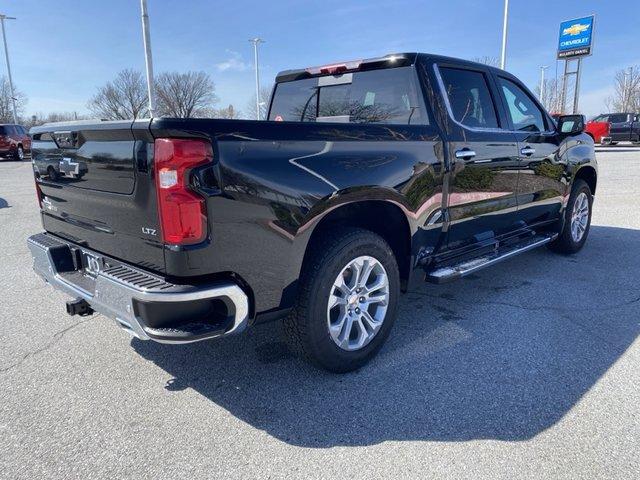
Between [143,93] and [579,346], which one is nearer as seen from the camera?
[579,346]

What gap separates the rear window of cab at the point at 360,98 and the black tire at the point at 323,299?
1.05 meters

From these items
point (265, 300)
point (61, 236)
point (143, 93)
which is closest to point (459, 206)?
point (265, 300)

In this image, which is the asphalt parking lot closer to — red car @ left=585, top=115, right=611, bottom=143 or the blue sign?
the blue sign

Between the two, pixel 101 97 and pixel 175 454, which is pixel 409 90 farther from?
pixel 101 97

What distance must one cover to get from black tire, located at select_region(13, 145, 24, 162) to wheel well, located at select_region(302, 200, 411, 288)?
25279 millimetres

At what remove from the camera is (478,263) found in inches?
148

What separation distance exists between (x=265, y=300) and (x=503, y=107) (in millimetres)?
2957

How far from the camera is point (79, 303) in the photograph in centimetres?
287

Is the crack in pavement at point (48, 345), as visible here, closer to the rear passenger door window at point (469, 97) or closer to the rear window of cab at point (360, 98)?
the rear window of cab at point (360, 98)

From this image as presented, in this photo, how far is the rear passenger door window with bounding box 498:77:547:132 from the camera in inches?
170

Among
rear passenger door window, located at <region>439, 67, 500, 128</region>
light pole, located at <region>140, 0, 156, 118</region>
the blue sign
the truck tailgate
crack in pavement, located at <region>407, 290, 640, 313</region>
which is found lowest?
crack in pavement, located at <region>407, 290, 640, 313</region>

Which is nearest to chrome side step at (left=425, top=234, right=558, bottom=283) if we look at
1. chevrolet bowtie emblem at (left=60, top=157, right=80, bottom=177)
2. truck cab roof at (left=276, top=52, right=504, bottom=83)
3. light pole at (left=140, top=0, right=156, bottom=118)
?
truck cab roof at (left=276, top=52, right=504, bottom=83)

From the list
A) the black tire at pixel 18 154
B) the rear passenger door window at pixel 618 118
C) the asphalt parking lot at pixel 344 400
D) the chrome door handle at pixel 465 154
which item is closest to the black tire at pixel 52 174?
the asphalt parking lot at pixel 344 400

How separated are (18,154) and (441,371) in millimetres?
26309
